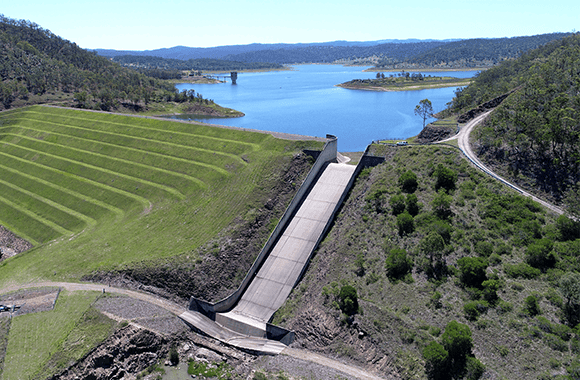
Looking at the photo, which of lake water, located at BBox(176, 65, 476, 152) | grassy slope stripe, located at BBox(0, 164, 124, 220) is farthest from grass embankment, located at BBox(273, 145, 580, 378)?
lake water, located at BBox(176, 65, 476, 152)

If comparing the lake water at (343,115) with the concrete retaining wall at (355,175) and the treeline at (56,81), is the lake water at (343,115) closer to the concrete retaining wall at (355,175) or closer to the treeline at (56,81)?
the concrete retaining wall at (355,175)

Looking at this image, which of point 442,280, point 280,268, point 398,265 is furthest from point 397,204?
point 280,268

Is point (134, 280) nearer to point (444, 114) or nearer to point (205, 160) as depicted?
point (205, 160)

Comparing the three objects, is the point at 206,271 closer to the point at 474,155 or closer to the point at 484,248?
the point at 484,248

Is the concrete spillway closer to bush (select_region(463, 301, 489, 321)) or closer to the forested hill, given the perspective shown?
bush (select_region(463, 301, 489, 321))

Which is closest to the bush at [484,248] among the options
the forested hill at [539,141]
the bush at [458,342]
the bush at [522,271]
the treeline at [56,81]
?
the bush at [522,271]
